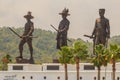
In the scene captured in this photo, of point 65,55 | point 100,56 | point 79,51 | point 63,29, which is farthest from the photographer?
point 63,29

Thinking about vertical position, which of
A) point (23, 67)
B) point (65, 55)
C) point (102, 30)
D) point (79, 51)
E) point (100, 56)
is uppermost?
point (102, 30)

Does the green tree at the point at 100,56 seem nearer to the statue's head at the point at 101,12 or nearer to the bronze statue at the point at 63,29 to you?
the statue's head at the point at 101,12

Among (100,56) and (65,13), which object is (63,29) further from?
(100,56)

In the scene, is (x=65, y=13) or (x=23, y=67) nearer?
(x=65, y=13)

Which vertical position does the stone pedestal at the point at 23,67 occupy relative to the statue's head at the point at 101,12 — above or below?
below

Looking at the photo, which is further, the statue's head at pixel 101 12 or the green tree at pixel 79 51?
the statue's head at pixel 101 12

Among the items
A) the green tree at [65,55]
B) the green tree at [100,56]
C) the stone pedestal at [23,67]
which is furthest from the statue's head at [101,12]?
the stone pedestal at [23,67]

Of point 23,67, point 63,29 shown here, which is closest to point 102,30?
point 63,29

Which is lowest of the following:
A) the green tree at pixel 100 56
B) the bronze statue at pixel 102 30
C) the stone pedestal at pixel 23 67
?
the stone pedestal at pixel 23 67

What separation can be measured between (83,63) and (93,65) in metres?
2.89

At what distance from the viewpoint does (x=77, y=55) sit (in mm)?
73500

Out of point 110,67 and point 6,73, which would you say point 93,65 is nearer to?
point 110,67

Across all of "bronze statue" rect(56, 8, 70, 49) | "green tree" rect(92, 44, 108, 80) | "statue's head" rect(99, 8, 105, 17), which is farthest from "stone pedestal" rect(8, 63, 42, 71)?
"statue's head" rect(99, 8, 105, 17)

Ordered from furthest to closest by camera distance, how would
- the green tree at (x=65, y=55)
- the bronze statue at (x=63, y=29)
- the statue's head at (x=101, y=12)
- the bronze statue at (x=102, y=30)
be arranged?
the bronze statue at (x=63, y=29), the bronze statue at (x=102, y=30), the statue's head at (x=101, y=12), the green tree at (x=65, y=55)
